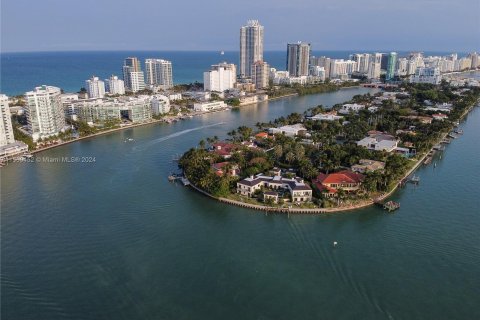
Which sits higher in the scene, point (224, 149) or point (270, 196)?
point (224, 149)

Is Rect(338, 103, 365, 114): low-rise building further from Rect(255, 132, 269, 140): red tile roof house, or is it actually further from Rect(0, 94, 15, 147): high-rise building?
Rect(0, 94, 15, 147): high-rise building

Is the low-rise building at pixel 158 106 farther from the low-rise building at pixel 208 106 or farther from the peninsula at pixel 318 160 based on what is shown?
the peninsula at pixel 318 160

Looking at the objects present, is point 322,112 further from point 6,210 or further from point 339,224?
point 6,210

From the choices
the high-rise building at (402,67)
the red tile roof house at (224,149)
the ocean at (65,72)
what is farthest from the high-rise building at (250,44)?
the red tile roof house at (224,149)

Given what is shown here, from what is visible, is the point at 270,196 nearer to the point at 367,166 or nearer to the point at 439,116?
the point at 367,166

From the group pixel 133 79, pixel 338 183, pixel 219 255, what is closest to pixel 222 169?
pixel 338 183

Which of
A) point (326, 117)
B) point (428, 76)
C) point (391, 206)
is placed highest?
point (428, 76)

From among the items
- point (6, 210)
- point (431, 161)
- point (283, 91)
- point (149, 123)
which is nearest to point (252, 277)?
point (6, 210)

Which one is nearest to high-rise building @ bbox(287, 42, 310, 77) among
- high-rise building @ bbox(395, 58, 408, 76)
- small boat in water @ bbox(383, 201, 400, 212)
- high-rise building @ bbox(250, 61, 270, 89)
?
high-rise building @ bbox(250, 61, 270, 89)
